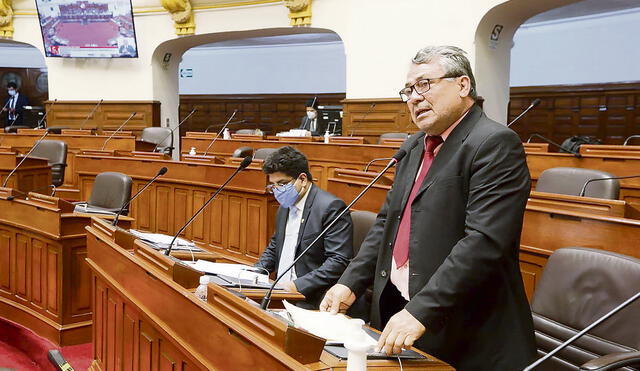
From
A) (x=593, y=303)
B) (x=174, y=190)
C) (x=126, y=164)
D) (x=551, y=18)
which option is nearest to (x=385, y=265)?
(x=593, y=303)

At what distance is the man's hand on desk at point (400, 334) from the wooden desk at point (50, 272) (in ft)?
7.48

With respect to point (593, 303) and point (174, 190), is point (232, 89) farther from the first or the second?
point (593, 303)

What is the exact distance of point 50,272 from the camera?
3.14 m

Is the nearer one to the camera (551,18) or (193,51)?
(551,18)

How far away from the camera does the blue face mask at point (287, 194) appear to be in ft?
8.34

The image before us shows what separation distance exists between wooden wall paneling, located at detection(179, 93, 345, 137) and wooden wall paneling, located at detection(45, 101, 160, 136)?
2383mm

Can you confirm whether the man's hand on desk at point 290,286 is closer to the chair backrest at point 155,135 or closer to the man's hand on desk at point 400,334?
the man's hand on desk at point 400,334

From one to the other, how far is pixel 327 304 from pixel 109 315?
3.76 feet

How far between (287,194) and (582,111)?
749cm

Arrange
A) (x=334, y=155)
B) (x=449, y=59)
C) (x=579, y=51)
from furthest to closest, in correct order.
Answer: (x=579, y=51) → (x=334, y=155) → (x=449, y=59)

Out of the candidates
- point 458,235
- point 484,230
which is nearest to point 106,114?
point 458,235

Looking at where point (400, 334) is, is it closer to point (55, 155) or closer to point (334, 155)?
point (334, 155)

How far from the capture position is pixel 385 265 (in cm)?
152

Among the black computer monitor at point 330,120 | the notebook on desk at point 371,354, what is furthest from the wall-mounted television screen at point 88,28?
the notebook on desk at point 371,354
